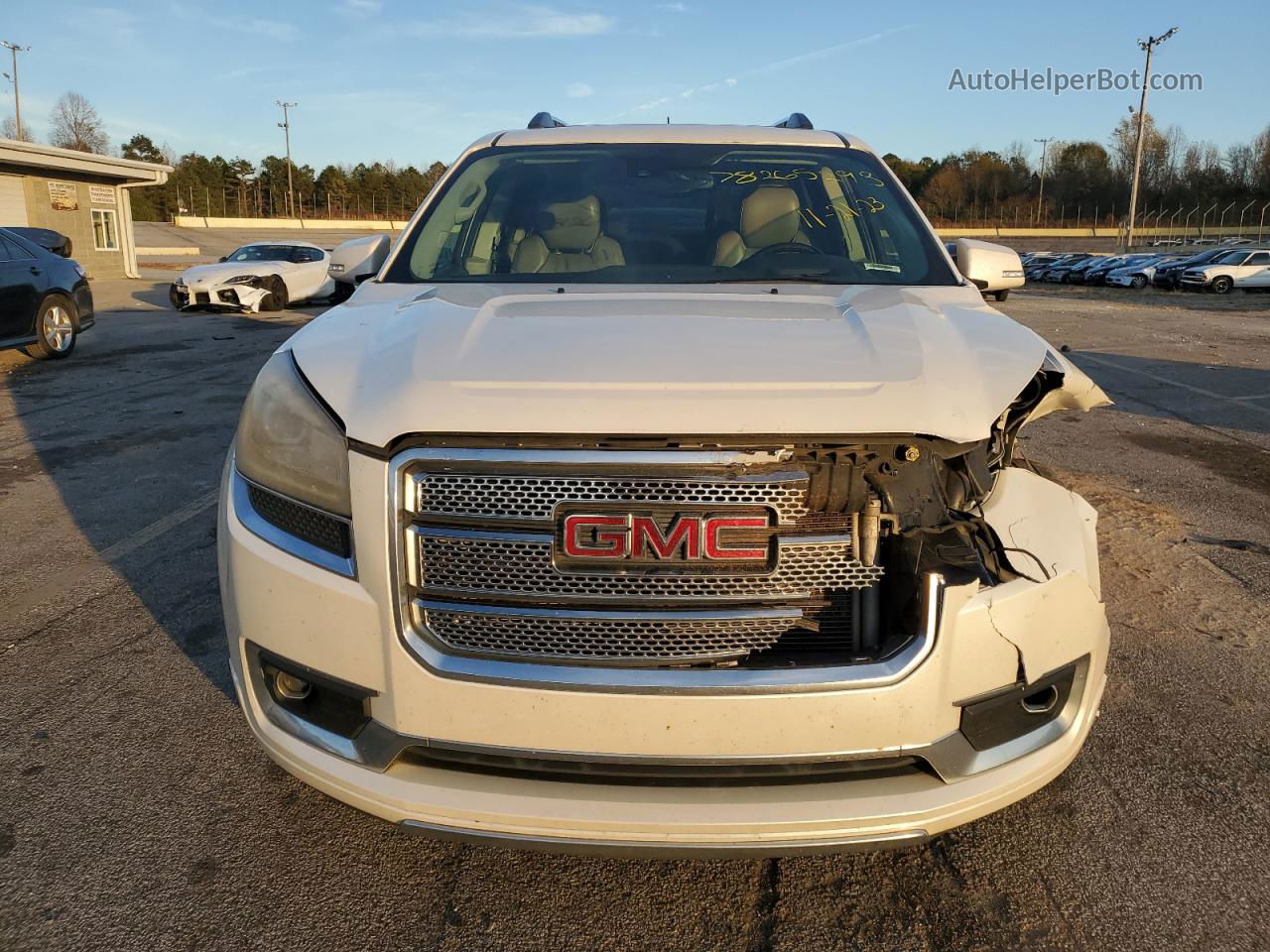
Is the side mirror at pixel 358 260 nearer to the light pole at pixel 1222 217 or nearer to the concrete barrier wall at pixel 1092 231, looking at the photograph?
the concrete barrier wall at pixel 1092 231

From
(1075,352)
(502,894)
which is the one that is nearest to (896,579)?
(502,894)

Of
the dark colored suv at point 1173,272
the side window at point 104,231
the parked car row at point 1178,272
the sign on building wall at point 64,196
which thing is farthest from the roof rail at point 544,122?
the dark colored suv at point 1173,272

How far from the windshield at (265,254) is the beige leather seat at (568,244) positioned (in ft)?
54.5

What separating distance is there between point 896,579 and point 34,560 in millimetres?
4149

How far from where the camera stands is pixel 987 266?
10.6 ft

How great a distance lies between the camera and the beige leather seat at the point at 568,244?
3145 millimetres

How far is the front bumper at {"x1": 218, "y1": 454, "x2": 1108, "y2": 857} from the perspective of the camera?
1.74m

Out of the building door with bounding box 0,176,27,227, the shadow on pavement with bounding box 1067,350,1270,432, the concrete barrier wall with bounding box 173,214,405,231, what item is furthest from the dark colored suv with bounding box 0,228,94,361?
the concrete barrier wall with bounding box 173,214,405,231

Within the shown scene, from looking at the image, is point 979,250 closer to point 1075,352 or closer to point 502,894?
point 502,894

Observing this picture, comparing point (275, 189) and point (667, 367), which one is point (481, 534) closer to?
point (667, 367)

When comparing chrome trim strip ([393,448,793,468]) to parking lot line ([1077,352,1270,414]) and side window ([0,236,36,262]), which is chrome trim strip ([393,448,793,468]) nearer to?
parking lot line ([1077,352,1270,414])

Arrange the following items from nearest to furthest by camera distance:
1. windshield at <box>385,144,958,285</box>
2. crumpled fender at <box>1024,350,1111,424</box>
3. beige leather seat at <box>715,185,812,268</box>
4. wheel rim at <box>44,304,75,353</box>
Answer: crumpled fender at <box>1024,350,1111,424</box> → windshield at <box>385,144,958,285</box> → beige leather seat at <box>715,185,812,268</box> → wheel rim at <box>44,304,75,353</box>

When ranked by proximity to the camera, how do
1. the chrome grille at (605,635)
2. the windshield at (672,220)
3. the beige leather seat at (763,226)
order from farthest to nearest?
1. the beige leather seat at (763,226)
2. the windshield at (672,220)
3. the chrome grille at (605,635)

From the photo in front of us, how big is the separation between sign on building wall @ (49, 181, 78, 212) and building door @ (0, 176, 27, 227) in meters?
0.98
